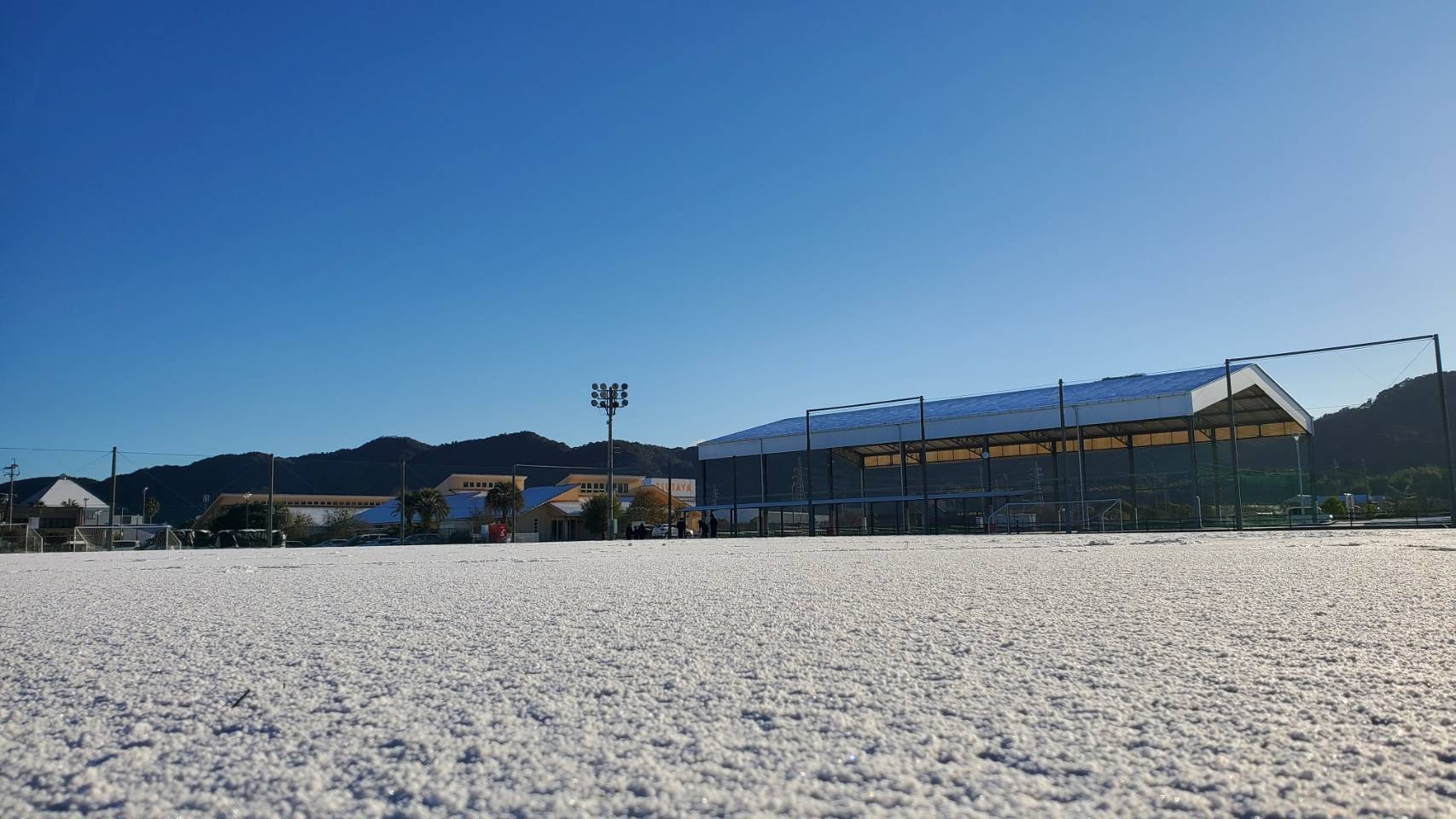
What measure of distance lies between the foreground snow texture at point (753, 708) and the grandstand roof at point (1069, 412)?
2345 cm

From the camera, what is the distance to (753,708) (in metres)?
2.19

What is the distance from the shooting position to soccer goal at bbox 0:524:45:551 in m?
20.8

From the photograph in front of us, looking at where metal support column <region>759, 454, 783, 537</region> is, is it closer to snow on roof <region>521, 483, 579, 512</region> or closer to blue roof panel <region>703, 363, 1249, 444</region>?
blue roof panel <region>703, 363, 1249, 444</region>

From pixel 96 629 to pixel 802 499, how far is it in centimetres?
→ 3045

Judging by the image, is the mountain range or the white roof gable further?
the white roof gable

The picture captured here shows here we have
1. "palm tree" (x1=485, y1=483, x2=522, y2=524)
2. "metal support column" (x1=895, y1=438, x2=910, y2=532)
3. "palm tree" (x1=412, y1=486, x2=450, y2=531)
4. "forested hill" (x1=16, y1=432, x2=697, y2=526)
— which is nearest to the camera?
"forested hill" (x1=16, y1=432, x2=697, y2=526)

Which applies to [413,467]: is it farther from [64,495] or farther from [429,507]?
[429,507]

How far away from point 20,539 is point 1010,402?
26.0 meters

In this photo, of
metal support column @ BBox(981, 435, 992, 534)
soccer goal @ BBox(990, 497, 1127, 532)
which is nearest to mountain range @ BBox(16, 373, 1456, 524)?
soccer goal @ BBox(990, 497, 1127, 532)

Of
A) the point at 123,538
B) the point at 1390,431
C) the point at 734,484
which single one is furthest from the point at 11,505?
the point at 1390,431

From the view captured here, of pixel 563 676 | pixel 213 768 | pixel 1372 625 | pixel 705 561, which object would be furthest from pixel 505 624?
pixel 705 561

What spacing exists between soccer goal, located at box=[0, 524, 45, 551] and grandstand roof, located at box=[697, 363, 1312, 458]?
21582 millimetres

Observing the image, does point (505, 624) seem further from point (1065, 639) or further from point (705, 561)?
point (705, 561)

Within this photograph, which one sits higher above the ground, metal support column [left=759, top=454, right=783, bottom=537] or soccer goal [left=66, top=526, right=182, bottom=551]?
metal support column [left=759, top=454, right=783, bottom=537]
